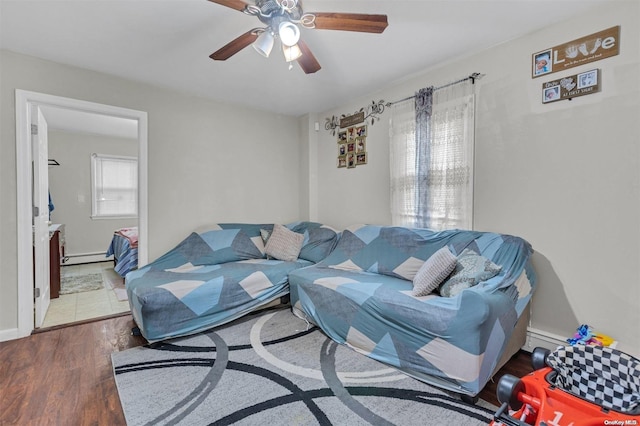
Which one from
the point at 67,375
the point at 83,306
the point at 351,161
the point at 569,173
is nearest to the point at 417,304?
the point at 569,173

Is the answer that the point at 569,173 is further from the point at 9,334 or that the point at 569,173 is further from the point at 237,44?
the point at 9,334

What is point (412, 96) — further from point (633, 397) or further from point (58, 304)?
point (58, 304)

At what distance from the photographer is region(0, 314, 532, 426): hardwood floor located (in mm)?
1647

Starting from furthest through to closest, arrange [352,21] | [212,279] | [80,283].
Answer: [80,283]
[212,279]
[352,21]

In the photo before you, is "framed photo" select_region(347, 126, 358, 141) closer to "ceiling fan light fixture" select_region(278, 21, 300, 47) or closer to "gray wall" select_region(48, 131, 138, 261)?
"ceiling fan light fixture" select_region(278, 21, 300, 47)

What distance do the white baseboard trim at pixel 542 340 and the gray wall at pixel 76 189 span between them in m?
6.73

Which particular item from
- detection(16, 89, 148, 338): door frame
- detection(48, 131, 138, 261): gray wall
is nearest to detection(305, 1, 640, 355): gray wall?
detection(16, 89, 148, 338): door frame

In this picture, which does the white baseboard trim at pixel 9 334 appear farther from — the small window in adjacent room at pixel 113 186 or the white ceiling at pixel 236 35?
the small window in adjacent room at pixel 113 186

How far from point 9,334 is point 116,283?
177cm

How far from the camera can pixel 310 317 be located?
2.72m

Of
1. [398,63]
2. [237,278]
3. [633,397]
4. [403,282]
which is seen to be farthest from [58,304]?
[633,397]

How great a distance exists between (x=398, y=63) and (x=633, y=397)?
2666 mm

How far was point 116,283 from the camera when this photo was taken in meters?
4.29

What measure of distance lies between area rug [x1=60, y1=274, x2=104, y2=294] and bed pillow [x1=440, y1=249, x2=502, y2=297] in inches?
169
